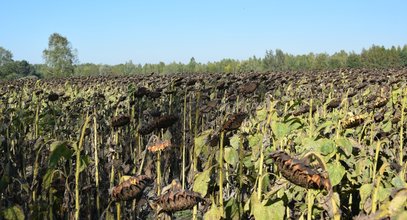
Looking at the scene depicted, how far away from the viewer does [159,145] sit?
2.02m


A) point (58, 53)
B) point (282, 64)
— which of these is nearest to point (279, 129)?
point (282, 64)

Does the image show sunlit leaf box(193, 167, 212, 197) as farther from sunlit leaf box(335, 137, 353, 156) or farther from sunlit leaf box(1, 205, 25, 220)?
sunlit leaf box(1, 205, 25, 220)

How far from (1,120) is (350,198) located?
277 centimetres

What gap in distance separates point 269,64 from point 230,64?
3677mm

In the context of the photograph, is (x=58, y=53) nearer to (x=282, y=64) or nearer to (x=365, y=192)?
(x=282, y=64)

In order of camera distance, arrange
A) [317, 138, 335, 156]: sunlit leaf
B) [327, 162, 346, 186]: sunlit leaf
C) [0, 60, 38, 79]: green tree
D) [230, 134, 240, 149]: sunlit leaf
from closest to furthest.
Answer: [327, 162, 346, 186]: sunlit leaf < [317, 138, 335, 156]: sunlit leaf < [230, 134, 240, 149]: sunlit leaf < [0, 60, 38, 79]: green tree

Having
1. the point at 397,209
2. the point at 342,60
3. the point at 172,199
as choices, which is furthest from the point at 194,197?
the point at 342,60

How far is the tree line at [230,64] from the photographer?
37469 mm

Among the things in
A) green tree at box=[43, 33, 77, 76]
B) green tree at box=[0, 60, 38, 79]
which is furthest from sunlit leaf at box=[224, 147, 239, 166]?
green tree at box=[43, 33, 77, 76]

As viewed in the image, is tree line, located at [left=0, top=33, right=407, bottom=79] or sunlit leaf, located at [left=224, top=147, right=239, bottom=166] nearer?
sunlit leaf, located at [left=224, top=147, right=239, bottom=166]

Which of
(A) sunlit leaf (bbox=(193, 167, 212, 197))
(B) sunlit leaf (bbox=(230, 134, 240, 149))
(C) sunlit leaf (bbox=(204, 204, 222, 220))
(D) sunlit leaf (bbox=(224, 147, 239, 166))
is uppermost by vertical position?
(B) sunlit leaf (bbox=(230, 134, 240, 149))

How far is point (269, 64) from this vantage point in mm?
43719

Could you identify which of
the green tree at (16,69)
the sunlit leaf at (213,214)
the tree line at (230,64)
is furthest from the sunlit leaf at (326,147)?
the green tree at (16,69)

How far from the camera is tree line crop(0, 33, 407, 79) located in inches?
1475
